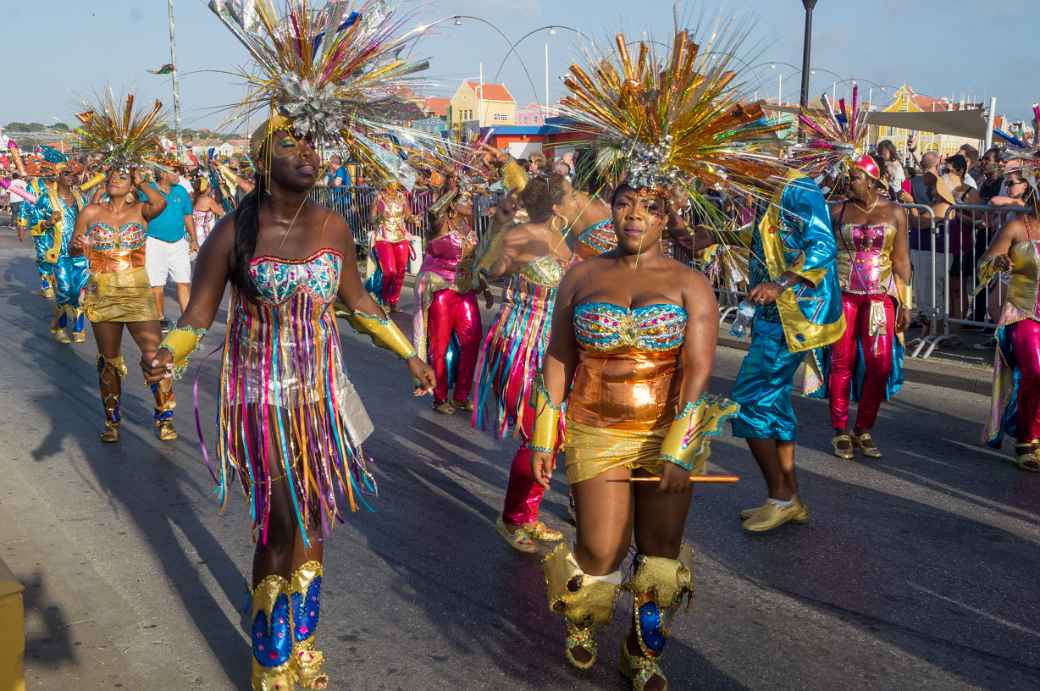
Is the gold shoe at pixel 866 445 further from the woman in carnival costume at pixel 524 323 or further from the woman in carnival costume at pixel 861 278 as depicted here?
the woman in carnival costume at pixel 524 323

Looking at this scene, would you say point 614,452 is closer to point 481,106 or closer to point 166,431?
point 481,106

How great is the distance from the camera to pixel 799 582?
4938 mm

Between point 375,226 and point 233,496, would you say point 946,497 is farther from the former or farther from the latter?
point 375,226

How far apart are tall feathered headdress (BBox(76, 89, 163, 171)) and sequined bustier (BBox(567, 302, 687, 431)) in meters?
5.22

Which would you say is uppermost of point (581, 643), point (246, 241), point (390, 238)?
point (246, 241)

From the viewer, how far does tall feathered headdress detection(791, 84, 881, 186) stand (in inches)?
263

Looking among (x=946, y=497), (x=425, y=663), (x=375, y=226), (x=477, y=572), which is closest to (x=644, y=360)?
(x=425, y=663)

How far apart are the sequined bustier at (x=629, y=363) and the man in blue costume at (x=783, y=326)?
1.90m

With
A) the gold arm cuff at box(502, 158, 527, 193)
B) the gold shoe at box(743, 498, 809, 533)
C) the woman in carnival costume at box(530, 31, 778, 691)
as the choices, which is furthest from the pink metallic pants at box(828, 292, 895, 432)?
the woman in carnival costume at box(530, 31, 778, 691)

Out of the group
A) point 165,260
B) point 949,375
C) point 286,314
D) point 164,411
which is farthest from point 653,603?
point 165,260

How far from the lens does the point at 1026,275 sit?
6.78m

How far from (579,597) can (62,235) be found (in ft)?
38.3

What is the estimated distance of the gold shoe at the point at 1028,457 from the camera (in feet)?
22.3

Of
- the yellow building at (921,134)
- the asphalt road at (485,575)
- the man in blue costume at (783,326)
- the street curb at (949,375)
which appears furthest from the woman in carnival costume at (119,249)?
the yellow building at (921,134)
